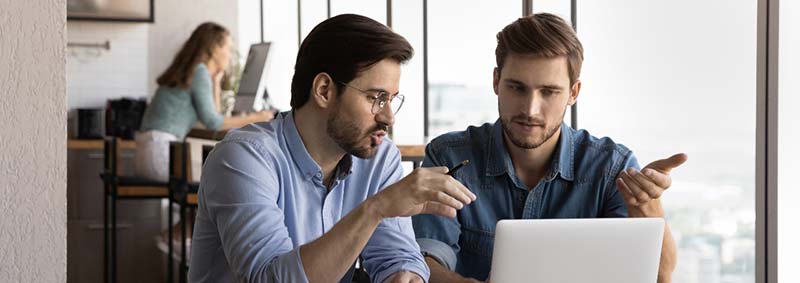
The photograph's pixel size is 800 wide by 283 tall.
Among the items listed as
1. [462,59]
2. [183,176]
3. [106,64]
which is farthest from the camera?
[106,64]

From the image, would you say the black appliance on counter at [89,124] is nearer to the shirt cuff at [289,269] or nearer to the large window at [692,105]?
the large window at [692,105]

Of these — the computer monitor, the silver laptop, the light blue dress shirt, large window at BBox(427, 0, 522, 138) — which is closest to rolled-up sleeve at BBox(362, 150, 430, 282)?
the light blue dress shirt

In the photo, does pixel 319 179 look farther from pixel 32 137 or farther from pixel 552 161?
pixel 32 137

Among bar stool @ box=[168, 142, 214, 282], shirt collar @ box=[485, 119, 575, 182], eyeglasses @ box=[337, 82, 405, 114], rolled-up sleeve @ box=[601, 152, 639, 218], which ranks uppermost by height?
eyeglasses @ box=[337, 82, 405, 114]

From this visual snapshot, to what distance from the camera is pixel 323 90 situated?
2.22 m

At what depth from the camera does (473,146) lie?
2527 millimetres

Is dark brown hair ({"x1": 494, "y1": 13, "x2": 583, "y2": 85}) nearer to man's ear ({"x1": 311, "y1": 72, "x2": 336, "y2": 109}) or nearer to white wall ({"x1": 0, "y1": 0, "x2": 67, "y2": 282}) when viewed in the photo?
man's ear ({"x1": 311, "y1": 72, "x2": 336, "y2": 109})

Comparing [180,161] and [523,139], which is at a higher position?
[523,139]

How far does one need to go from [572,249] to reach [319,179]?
2.11 ft

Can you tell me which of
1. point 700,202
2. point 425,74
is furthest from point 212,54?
point 700,202

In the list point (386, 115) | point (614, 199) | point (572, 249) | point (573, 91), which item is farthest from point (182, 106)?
point (572, 249)

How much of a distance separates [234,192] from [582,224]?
0.64 m

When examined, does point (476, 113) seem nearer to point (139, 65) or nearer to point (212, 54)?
point (212, 54)

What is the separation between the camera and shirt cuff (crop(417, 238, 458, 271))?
237 cm
